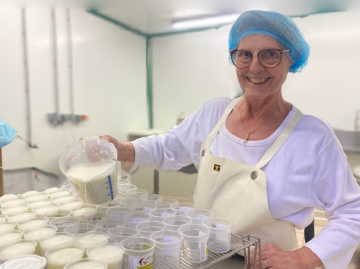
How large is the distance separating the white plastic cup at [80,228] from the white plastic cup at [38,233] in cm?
4

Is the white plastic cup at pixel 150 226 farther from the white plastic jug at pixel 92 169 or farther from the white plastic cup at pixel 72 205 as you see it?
the white plastic cup at pixel 72 205

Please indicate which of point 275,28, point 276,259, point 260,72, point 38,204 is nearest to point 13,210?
point 38,204

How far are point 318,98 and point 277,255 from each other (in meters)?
2.07

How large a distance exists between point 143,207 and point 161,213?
0.08 m

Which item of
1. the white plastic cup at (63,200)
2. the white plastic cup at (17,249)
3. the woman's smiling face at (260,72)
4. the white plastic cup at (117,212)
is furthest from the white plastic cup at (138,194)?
the woman's smiling face at (260,72)

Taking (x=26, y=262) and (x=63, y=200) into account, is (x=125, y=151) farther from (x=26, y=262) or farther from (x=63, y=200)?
(x=26, y=262)

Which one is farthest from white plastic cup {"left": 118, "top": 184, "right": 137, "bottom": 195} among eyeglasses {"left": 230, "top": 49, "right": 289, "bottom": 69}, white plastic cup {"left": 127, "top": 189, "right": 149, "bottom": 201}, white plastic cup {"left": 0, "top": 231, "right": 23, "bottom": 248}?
eyeglasses {"left": 230, "top": 49, "right": 289, "bottom": 69}

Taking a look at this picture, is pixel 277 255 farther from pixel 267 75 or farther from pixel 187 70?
pixel 187 70

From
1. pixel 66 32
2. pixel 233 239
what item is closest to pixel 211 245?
pixel 233 239

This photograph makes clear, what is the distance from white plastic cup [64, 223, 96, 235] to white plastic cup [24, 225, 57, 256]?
4 centimetres

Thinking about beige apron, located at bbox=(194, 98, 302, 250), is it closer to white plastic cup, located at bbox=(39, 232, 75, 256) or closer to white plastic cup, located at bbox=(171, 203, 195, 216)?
white plastic cup, located at bbox=(171, 203, 195, 216)

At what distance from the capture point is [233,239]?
86 cm

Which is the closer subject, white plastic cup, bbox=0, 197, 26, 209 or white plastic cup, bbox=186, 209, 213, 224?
white plastic cup, bbox=186, 209, 213, 224

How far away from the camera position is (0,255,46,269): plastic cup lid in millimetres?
610
